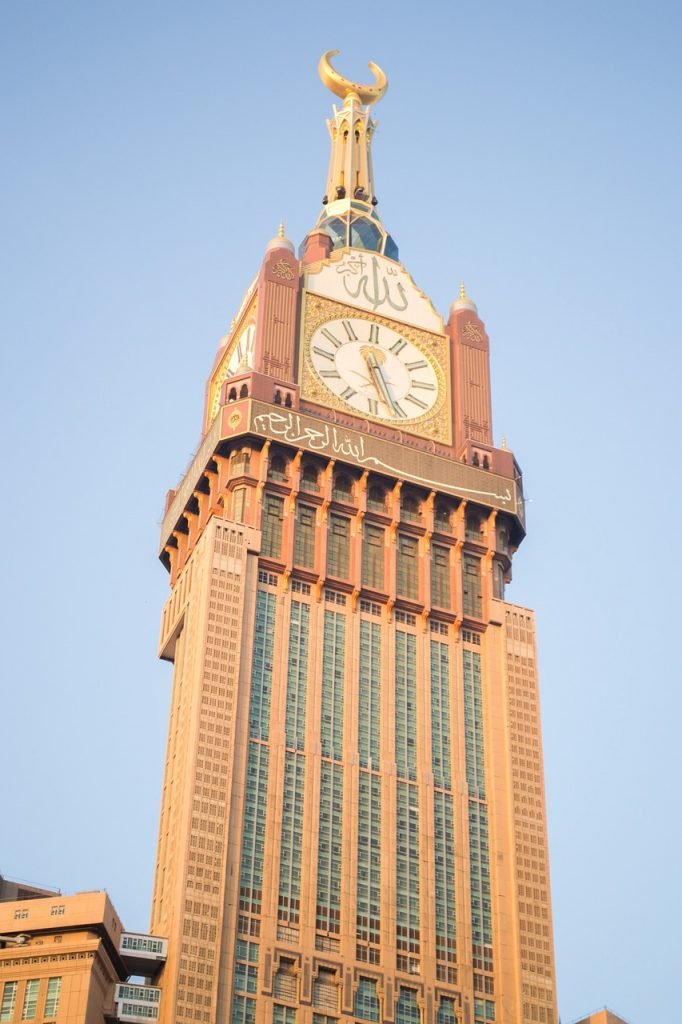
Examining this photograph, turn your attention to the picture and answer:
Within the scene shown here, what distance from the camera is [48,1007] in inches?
3529

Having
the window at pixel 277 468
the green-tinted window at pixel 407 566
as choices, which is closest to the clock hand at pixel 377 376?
the green-tinted window at pixel 407 566

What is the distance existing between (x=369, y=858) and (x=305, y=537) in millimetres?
23210

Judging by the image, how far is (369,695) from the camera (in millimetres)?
108000

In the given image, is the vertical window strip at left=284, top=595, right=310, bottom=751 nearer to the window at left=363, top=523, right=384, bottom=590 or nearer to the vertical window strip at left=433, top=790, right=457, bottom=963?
the window at left=363, top=523, right=384, bottom=590

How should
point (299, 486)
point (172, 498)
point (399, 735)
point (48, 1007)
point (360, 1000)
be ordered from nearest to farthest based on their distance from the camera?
point (48, 1007), point (360, 1000), point (399, 735), point (299, 486), point (172, 498)

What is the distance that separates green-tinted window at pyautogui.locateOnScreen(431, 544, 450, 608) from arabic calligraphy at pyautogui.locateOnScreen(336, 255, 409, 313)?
2171 centimetres

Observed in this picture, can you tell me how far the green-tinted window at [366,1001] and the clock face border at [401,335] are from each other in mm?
40911

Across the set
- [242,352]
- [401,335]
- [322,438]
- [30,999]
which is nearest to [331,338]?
[401,335]

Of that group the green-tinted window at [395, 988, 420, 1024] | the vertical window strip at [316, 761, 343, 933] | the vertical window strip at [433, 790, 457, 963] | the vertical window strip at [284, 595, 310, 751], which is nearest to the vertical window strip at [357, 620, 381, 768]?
the vertical window strip at [316, 761, 343, 933]

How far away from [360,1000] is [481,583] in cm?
3268

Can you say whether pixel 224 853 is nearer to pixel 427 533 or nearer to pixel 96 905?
pixel 96 905

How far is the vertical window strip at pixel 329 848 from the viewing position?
9769cm

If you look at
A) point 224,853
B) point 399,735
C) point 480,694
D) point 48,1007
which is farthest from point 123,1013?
point 480,694

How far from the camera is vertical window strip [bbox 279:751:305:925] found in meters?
97.1
